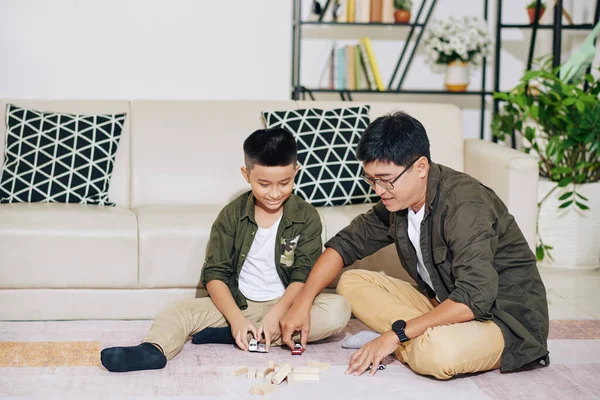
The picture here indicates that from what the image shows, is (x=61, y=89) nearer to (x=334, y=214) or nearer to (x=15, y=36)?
(x=15, y=36)

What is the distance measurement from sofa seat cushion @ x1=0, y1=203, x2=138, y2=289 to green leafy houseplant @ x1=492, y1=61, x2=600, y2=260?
2029 millimetres

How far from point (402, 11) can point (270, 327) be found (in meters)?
2.65

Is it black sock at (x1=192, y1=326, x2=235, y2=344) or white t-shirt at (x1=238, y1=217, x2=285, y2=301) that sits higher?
white t-shirt at (x1=238, y1=217, x2=285, y2=301)

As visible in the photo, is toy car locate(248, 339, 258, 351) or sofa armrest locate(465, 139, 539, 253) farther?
sofa armrest locate(465, 139, 539, 253)

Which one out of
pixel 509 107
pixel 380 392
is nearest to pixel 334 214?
pixel 380 392

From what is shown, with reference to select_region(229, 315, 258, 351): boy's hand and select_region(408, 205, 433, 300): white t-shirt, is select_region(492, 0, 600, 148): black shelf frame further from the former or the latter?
select_region(229, 315, 258, 351): boy's hand

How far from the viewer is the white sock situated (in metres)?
2.63

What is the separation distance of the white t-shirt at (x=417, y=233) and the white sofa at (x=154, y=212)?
51 centimetres

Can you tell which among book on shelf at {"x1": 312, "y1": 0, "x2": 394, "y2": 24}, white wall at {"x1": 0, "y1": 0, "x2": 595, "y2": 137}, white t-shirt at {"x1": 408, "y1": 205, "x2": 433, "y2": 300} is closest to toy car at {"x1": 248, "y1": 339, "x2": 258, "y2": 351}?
white t-shirt at {"x1": 408, "y1": 205, "x2": 433, "y2": 300}

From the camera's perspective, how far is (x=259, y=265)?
2748mm

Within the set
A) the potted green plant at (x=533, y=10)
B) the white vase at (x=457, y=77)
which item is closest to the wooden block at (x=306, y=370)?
the white vase at (x=457, y=77)

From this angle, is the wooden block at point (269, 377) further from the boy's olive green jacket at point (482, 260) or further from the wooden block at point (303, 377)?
the boy's olive green jacket at point (482, 260)

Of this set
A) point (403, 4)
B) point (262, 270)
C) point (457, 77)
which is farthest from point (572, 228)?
point (262, 270)

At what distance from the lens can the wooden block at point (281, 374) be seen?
7.45 feet
